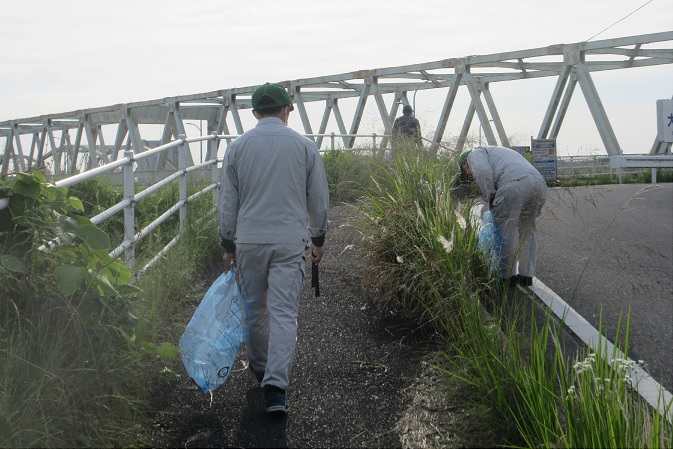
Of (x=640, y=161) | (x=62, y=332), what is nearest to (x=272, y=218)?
(x=62, y=332)

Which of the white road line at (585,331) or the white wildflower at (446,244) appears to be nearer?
the white road line at (585,331)

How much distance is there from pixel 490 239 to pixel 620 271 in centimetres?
213

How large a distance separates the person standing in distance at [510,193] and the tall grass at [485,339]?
293 mm

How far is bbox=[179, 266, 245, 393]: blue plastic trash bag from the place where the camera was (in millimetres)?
5164

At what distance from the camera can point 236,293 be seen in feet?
17.8

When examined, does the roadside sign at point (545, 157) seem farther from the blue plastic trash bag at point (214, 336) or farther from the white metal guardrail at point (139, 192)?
the blue plastic trash bag at point (214, 336)

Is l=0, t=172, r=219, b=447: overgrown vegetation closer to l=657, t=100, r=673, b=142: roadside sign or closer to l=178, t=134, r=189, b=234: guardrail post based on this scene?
l=178, t=134, r=189, b=234: guardrail post

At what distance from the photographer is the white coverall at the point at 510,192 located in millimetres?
7383

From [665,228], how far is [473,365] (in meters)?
7.80

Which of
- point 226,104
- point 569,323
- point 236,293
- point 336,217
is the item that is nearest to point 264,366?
point 236,293

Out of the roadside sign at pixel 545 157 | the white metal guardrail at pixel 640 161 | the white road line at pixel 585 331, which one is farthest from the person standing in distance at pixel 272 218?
the white metal guardrail at pixel 640 161

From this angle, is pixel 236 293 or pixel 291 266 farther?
pixel 236 293

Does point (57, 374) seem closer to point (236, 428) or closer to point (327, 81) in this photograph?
point (236, 428)

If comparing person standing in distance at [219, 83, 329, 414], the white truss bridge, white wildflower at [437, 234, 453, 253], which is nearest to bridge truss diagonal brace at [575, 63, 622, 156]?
the white truss bridge
